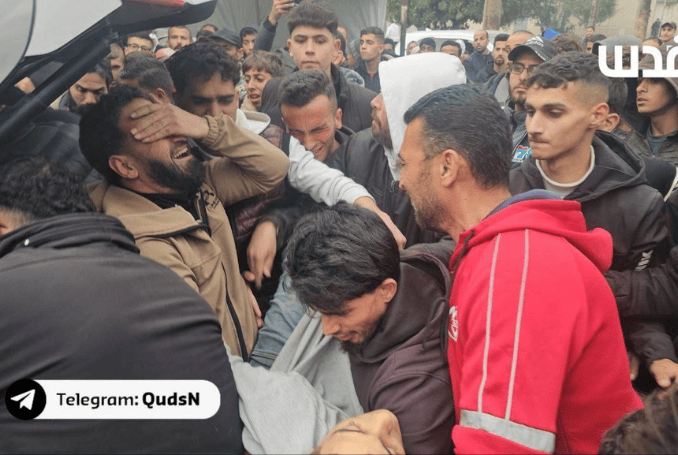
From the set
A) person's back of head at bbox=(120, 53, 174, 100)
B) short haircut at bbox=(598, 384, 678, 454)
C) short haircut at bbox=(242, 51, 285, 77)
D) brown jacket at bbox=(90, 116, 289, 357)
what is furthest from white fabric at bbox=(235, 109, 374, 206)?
short haircut at bbox=(242, 51, 285, 77)

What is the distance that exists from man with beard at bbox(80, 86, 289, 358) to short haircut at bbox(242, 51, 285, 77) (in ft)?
9.48

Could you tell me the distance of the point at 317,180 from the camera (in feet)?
8.50

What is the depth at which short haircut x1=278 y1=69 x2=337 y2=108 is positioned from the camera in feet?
9.91

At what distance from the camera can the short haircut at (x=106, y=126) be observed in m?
2.05

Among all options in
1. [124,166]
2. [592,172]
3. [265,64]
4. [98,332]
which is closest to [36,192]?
[124,166]

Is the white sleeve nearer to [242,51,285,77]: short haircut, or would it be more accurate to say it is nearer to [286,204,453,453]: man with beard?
[286,204,453,453]: man with beard

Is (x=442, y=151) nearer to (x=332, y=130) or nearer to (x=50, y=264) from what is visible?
(x=50, y=264)

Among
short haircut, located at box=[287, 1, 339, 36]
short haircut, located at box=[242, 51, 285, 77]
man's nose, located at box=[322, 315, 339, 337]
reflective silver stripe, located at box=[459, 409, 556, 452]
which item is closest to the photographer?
reflective silver stripe, located at box=[459, 409, 556, 452]

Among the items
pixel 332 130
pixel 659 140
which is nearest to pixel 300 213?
pixel 332 130

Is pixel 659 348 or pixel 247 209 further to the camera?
pixel 247 209

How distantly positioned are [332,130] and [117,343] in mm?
2009

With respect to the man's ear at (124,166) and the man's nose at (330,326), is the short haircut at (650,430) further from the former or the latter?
the man's ear at (124,166)

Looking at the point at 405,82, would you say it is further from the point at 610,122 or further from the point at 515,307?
the point at 515,307

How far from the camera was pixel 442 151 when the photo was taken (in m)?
1.71
